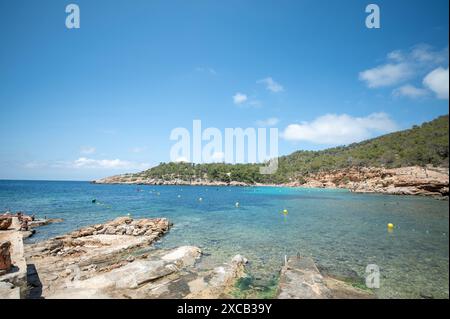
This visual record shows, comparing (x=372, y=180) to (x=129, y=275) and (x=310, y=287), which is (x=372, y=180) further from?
(x=129, y=275)

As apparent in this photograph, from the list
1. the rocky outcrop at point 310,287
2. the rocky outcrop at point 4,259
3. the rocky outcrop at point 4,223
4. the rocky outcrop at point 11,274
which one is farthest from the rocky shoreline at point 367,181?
the rocky outcrop at point 4,223

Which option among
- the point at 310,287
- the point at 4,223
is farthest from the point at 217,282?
the point at 4,223

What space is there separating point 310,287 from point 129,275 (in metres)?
8.02

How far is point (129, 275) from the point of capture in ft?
35.7

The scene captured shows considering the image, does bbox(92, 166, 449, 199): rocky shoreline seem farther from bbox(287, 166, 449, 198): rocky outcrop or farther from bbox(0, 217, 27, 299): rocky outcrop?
bbox(0, 217, 27, 299): rocky outcrop

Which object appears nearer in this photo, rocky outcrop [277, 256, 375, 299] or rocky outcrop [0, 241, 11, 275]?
rocky outcrop [277, 256, 375, 299]

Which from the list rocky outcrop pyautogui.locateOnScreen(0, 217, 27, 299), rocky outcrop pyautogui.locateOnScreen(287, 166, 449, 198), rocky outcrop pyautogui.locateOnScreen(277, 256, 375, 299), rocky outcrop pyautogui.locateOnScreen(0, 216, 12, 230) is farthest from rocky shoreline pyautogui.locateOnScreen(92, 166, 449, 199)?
rocky outcrop pyautogui.locateOnScreen(0, 216, 12, 230)

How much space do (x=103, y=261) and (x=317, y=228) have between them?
813 inches

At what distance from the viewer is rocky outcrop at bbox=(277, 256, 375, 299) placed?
910 centimetres

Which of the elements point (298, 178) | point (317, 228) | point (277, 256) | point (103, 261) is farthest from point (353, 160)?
point (103, 261)

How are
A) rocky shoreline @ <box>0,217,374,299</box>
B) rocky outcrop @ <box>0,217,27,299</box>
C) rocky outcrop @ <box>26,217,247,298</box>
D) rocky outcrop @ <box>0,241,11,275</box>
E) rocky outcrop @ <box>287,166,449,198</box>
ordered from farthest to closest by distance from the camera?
rocky outcrop @ <box>287,166,449,198</box>, rocky outcrop @ <box>26,217,247,298</box>, rocky outcrop @ <box>0,241,11,275</box>, rocky shoreline @ <box>0,217,374,299</box>, rocky outcrop @ <box>0,217,27,299</box>

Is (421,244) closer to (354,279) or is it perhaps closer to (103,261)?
(354,279)

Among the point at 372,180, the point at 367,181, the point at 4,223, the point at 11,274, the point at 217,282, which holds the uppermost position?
the point at 372,180

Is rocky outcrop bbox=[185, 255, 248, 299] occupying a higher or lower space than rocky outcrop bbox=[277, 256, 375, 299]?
lower
